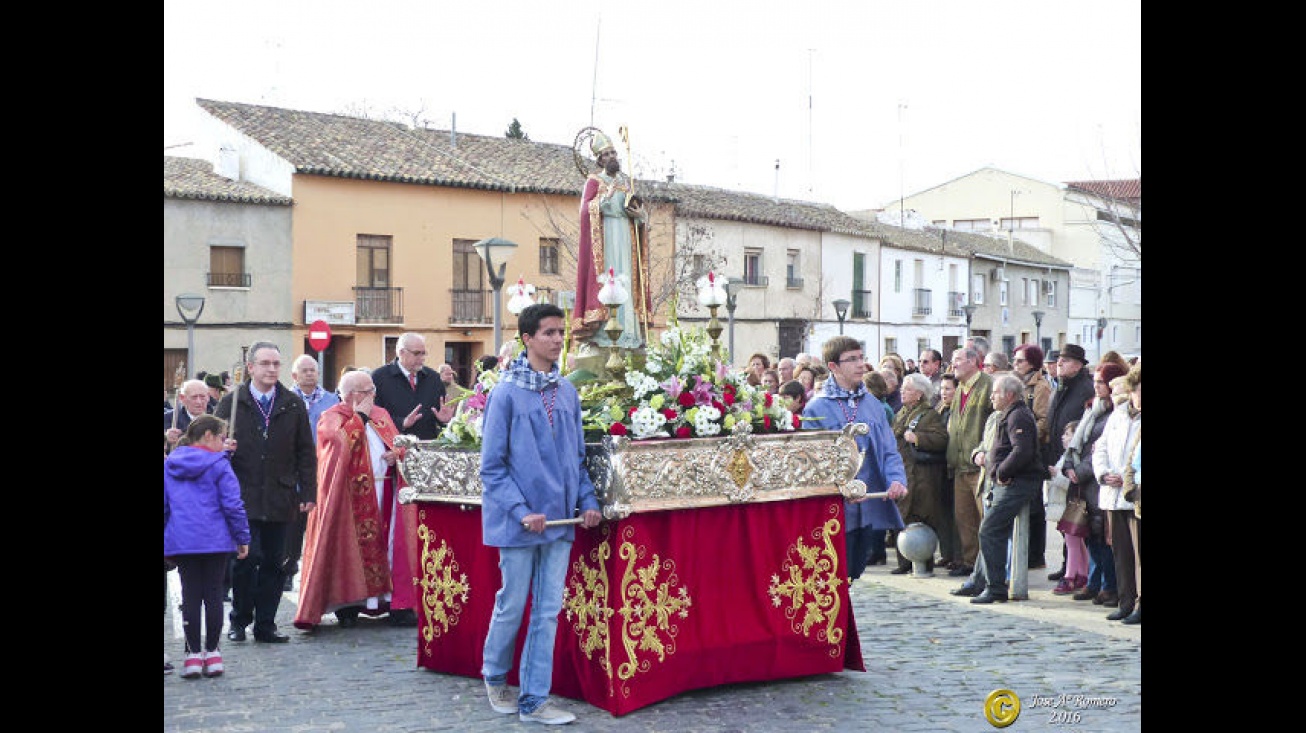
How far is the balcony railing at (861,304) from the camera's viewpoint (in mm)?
46094

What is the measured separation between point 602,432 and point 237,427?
2.83 meters

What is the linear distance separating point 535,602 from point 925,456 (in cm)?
562

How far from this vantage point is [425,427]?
9.94 m

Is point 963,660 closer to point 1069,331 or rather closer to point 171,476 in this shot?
point 171,476

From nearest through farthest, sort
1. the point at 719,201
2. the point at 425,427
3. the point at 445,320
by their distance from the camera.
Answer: the point at 425,427 → the point at 445,320 → the point at 719,201

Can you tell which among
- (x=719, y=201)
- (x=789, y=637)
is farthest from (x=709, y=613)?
(x=719, y=201)

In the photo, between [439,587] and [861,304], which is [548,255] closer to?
[861,304]

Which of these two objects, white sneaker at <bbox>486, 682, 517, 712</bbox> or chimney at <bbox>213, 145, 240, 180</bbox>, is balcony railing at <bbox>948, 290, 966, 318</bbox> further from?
white sneaker at <bbox>486, 682, 517, 712</bbox>

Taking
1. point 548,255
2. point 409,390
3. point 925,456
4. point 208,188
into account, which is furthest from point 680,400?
point 548,255

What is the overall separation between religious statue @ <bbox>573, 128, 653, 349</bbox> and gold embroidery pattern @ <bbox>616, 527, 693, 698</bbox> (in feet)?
5.43

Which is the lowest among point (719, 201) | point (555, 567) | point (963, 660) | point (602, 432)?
point (963, 660)

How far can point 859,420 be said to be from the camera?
26.8 feet

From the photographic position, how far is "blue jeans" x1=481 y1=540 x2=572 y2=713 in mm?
6336

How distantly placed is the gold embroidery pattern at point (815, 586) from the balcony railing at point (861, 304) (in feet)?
128
